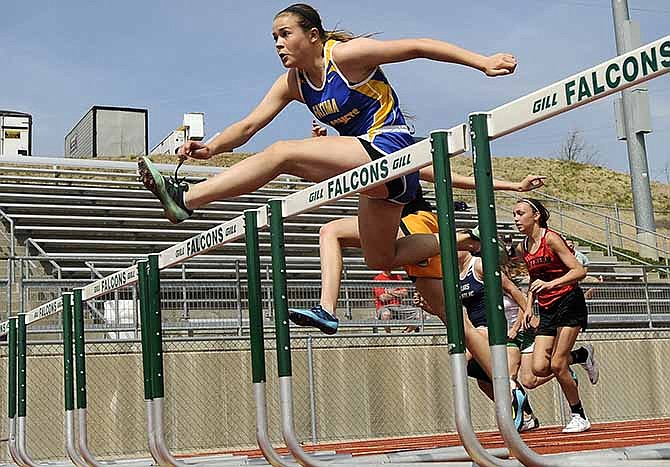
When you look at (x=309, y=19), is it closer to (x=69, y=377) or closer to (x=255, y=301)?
(x=255, y=301)

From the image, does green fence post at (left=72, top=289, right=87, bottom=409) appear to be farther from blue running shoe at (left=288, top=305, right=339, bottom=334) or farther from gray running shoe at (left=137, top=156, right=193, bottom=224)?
blue running shoe at (left=288, top=305, right=339, bottom=334)

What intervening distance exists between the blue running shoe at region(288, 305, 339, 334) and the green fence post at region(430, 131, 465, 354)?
1.07 m

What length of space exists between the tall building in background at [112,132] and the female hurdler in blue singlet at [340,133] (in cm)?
2947

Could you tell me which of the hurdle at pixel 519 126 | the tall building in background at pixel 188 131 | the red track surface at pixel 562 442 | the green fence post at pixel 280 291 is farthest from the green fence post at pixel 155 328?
the tall building in background at pixel 188 131

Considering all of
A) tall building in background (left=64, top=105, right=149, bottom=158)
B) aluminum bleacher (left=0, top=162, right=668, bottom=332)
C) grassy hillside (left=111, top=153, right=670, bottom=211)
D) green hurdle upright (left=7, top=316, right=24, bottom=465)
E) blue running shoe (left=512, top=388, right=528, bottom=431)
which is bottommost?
blue running shoe (left=512, top=388, right=528, bottom=431)

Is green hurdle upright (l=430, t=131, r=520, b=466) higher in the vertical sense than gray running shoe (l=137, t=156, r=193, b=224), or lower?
lower

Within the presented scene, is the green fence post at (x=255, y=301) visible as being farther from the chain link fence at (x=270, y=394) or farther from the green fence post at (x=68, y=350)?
the chain link fence at (x=270, y=394)

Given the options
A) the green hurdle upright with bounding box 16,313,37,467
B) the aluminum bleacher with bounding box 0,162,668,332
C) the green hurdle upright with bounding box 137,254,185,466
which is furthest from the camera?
the aluminum bleacher with bounding box 0,162,668,332

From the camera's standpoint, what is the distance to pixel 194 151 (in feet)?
16.1

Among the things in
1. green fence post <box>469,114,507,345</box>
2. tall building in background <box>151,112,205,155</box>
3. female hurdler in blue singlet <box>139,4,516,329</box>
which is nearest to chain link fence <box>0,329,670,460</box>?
female hurdler in blue singlet <box>139,4,516,329</box>

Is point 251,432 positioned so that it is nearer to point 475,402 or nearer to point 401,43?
point 475,402

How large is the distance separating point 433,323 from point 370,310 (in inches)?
36.2

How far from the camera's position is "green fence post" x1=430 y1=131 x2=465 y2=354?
331 centimetres

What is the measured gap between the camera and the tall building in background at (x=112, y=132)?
111 feet
